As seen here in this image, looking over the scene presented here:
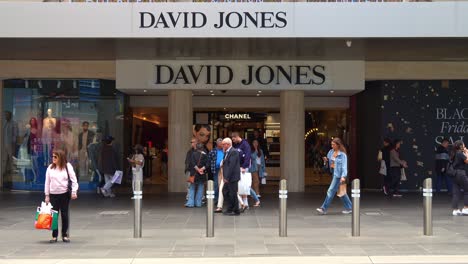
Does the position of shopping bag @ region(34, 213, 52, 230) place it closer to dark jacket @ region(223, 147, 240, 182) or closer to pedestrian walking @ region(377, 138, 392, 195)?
dark jacket @ region(223, 147, 240, 182)

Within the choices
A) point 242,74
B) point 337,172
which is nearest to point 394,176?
point 337,172

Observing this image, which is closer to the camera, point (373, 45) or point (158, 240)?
point (158, 240)

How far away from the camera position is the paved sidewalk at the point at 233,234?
8.90 meters

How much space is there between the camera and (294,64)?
18.1 meters

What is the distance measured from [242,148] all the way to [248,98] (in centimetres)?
727

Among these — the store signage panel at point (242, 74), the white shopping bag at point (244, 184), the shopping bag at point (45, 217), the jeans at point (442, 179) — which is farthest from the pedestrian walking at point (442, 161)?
the shopping bag at point (45, 217)

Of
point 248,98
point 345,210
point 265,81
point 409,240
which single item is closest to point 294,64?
point 265,81

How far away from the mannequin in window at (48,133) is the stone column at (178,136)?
4.10m

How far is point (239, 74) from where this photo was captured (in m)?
18.1

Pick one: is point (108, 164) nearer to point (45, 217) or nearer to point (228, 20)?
point (228, 20)

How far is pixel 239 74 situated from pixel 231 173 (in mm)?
6165

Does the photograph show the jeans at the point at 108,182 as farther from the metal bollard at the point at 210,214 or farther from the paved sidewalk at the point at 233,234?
the metal bollard at the point at 210,214

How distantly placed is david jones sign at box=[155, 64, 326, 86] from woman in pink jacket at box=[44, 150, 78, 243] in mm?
8597

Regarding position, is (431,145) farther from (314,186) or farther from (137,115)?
(137,115)
